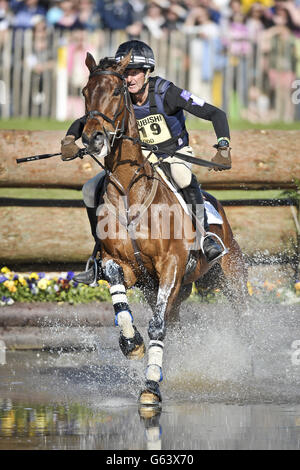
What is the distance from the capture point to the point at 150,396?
24.3ft

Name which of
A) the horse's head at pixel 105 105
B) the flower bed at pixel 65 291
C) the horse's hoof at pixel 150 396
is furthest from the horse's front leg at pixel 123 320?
the flower bed at pixel 65 291

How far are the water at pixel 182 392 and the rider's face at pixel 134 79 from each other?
2.39 meters

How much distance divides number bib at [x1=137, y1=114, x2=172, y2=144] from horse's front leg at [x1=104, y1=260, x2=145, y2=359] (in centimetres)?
116

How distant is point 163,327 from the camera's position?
7746mm

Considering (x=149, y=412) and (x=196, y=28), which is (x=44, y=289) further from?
(x=196, y=28)

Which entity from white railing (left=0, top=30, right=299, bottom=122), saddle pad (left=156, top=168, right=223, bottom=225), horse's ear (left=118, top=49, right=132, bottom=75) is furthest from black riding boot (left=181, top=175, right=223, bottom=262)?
white railing (left=0, top=30, right=299, bottom=122)

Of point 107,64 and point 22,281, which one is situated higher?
point 107,64

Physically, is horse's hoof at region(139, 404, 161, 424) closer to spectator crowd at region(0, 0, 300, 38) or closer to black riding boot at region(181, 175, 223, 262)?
black riding boot at region(181, 175, 223, 262)

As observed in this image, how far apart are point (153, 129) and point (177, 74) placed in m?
11.1

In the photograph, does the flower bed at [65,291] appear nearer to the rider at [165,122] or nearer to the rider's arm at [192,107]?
the rider at [165,122]

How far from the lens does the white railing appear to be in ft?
62.1

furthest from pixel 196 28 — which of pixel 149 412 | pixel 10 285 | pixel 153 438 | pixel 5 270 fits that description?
pixel 153 438

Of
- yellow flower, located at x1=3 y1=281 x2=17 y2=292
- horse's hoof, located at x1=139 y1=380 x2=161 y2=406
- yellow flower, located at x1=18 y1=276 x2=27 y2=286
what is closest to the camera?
horse's hoof, located at x1=139 y1=380 x2=161 y2=406
